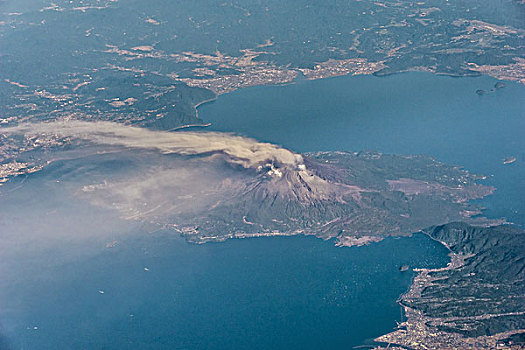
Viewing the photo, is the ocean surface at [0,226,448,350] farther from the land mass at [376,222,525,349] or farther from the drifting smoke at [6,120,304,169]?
the drifting smoke at [6,120,304,169]

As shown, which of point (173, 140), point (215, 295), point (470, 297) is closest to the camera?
point (470, 297)

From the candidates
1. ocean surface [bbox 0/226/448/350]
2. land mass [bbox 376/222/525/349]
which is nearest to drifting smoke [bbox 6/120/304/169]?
ocean surface [bbox 0/226/448/350]

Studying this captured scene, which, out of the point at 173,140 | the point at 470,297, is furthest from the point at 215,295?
the point at 173,140

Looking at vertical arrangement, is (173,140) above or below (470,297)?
above

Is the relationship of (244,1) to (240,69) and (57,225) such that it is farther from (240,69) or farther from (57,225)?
(57,225)

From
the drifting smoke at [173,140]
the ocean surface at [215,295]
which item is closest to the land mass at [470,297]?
the ocean surface at [215,295]

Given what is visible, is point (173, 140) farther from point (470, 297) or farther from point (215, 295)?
point (470, 297)

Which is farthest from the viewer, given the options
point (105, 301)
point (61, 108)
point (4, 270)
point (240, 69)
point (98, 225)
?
point (240, 69)

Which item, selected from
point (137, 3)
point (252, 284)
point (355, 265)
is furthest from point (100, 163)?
point (137, 3)

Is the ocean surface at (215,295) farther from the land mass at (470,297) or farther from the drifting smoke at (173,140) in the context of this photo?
the drifting smoke at (173,140)
